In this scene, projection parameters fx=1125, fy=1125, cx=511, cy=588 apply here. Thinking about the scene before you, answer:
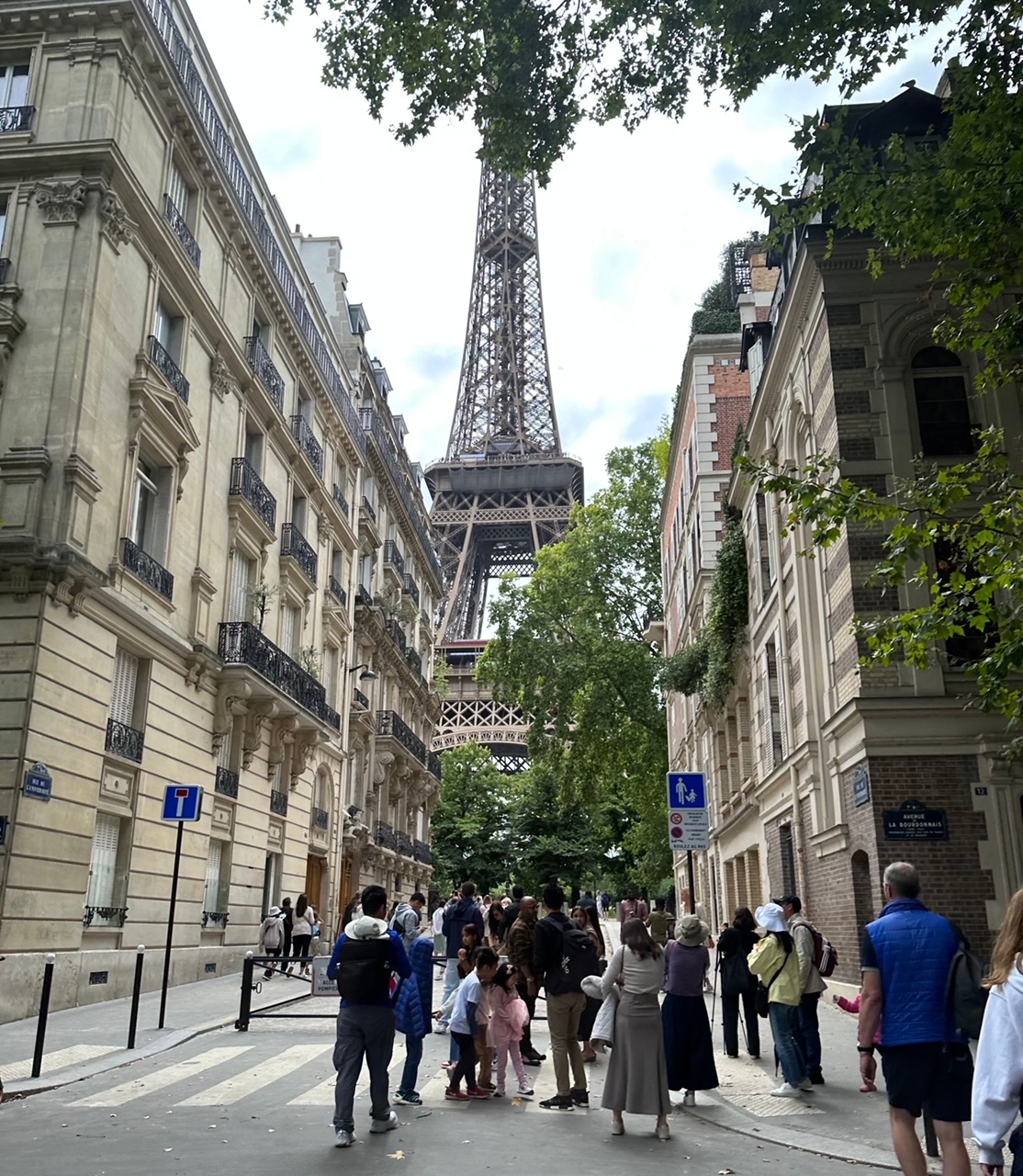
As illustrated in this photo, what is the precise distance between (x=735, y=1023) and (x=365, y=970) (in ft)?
20.5

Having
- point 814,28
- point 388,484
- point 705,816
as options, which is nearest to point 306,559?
point 388,484

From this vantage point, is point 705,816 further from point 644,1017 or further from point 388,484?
point 388,484

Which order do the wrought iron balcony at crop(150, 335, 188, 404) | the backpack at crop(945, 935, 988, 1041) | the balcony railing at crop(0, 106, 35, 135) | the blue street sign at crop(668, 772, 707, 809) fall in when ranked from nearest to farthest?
the backpack at crop(945, 935, 988, 1041) < the blue street sign at crop(668, 772, 707, 809) < the balcony railing at crop(0, 106, 35, 135) < the wrought iron balcony at crop(150, 335, 188, 404)

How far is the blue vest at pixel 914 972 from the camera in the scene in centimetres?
584

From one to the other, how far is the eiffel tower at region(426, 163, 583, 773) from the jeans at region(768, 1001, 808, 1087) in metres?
62.6

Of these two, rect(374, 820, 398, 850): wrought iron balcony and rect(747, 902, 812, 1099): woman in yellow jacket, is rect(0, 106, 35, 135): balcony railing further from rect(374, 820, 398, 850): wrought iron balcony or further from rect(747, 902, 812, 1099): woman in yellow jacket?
rect(374, 820, 398, 850): wrought iron balcony

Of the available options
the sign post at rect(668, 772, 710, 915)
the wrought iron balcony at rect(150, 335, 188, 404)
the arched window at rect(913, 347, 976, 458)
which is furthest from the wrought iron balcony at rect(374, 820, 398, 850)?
the arched window at rect(913, 347, 976, 458)

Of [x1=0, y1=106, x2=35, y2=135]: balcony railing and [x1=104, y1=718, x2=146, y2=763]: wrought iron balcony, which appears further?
[x1=0, y1=106, x2=35, y2=135]: balcony railing

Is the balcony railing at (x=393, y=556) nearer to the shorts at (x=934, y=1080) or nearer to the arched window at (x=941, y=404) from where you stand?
the arched window at (x=941, y=404)

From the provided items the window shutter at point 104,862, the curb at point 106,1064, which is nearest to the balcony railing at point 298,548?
the window shutter at point 104,862

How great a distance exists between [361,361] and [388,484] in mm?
4933

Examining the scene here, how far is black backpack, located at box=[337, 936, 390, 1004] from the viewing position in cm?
834

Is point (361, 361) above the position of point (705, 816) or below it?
above

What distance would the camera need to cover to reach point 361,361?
39.8 meters
